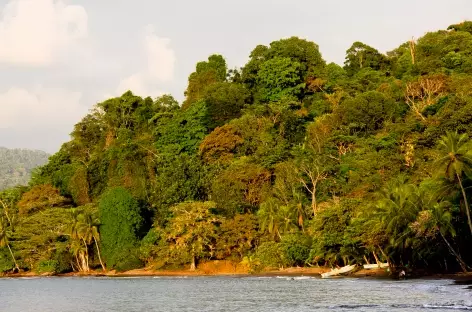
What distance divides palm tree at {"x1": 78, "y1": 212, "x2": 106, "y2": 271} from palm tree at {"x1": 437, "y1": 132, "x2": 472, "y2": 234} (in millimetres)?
53620

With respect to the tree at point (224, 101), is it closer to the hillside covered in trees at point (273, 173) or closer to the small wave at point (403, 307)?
the hillside covered in trees at point (273, 173)

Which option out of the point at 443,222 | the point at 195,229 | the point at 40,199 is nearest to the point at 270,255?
the point at 195,229

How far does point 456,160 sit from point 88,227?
56.1m

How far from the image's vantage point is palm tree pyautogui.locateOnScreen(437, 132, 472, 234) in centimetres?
4453

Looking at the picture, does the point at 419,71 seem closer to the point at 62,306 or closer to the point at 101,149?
the point at 101,149

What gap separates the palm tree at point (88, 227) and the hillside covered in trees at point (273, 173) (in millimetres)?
188

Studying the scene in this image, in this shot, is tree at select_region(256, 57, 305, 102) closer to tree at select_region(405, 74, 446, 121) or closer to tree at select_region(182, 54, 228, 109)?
tree at select_region(182, 54, 228, 109)

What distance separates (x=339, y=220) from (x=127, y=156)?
145ft

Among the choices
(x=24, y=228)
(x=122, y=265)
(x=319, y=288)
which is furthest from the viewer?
(x=24, y=228)

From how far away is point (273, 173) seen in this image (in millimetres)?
80750

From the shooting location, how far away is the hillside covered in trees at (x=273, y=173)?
5647 centimetres

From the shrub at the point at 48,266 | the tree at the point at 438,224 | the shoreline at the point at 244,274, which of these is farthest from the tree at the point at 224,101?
the tree at the point at 438,224

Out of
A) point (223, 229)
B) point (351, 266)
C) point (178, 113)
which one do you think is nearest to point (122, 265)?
point (223, 229)

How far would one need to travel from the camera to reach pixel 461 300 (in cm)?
3198
